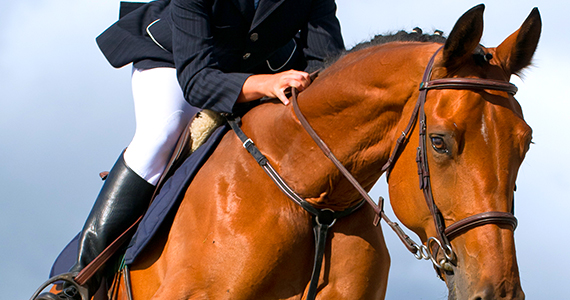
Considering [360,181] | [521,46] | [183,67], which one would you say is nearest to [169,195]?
[183,67]

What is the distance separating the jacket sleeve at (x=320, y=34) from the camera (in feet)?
15.7

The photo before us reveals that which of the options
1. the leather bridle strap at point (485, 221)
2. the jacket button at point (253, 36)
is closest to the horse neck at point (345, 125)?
the leather bridle strap at point (485, 221)

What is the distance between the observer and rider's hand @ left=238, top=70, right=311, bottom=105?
3842 millimetres

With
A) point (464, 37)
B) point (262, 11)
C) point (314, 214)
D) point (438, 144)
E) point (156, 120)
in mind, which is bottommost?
point (314, 214)

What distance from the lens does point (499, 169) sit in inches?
114

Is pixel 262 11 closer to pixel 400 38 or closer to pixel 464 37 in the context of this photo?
pixel 400 38

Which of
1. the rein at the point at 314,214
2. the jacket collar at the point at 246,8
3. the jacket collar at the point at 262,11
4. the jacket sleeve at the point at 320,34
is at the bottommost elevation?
the rein at the point at 314,214

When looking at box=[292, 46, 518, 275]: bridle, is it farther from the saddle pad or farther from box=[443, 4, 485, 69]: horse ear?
the saddle pad

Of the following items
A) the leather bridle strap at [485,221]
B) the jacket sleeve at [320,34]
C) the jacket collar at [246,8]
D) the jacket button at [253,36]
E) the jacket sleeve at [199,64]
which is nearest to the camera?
the leather bridle strap at [485,221]

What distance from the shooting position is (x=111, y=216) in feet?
13.3

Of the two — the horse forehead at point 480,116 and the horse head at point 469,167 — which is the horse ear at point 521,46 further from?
the horse forehead at point 480,116

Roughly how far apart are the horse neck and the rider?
215 millimetres

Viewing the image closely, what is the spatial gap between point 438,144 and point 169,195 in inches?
67.5

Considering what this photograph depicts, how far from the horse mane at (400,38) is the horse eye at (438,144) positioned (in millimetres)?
807
